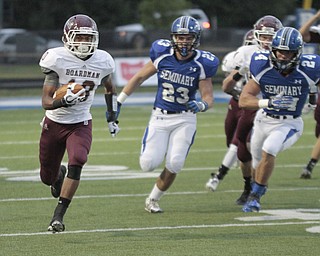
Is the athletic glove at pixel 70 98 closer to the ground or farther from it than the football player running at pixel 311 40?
farther from it

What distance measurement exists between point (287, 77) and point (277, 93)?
0.48ft

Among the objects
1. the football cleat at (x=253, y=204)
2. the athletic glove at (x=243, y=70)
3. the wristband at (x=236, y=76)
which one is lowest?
the football cleat at (x=253, y=204)

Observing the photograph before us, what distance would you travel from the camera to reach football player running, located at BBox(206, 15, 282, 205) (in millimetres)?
8664

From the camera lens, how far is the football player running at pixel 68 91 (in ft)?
23.1

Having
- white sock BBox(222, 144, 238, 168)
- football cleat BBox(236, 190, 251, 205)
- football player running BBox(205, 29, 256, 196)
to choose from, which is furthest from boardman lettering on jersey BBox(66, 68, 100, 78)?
white sock BBox(222, 144, 238, 168)

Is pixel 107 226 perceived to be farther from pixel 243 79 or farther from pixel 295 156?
pixel 295 156

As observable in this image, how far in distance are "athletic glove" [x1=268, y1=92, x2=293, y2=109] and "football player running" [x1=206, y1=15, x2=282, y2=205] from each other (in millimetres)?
859

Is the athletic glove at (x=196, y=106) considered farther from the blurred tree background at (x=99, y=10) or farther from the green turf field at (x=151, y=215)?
the blurred tree background at (x=99, y=10)

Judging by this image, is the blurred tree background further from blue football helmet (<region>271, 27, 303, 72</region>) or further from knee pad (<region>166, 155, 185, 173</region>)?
blue football helmet (<region>271, 27, 303, 72</region>)

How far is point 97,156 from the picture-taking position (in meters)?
11.9

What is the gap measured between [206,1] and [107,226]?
3058cm

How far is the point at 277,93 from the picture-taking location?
314 inches

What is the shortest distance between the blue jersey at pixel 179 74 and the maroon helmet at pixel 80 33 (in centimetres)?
107

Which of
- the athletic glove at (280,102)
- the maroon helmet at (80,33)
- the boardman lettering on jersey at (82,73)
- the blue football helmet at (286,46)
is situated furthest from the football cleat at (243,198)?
the maroon helmet at (80,33)
